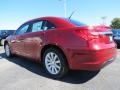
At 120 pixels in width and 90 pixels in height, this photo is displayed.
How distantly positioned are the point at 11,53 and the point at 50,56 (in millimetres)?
3140

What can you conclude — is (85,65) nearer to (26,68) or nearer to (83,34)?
(83,34)

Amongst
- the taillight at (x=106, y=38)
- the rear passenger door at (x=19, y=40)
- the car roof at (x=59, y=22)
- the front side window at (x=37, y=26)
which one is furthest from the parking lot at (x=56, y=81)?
the car roof at (x=59, y=22)

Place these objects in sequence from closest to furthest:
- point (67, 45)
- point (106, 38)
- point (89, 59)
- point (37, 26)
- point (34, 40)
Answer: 1. point (89, 59)
2. point (67, 45)
3. point (106, 38)
4. point (34, 40)
5. point (37, 26)

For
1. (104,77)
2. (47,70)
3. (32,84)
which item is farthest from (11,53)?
(104,77)

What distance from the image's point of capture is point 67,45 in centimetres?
479

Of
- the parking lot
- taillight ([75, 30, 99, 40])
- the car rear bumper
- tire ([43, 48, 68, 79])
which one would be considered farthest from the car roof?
the parking lot

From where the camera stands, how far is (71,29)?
4754mm

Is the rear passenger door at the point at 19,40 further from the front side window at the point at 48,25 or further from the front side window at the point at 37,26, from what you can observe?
the front side window at the point at 48,25

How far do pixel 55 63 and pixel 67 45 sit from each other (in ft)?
2.21

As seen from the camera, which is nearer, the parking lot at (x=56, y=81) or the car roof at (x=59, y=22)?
the parking lot at (x=56, y=81)

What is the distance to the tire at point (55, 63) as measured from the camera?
4969 mm

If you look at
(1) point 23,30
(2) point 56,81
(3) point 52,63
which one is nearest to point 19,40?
(1) point 23,30

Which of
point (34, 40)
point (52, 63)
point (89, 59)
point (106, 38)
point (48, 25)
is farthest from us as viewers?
point (34, 40)

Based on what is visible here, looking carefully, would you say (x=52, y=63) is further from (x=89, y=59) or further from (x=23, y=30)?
(x=23, y=30)
